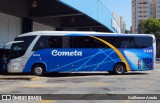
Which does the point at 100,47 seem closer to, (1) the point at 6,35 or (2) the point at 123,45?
(2) the point at 123,45

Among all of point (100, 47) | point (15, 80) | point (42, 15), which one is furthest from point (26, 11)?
point (15, 80)

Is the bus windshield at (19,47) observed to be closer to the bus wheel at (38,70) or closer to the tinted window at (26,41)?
the tinted window at (26,41)

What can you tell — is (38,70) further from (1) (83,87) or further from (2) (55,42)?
(1) (83,87)

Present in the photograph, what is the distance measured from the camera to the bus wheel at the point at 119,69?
2625 cm

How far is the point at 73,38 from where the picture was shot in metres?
25.3

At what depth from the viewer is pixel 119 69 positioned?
1037 inches

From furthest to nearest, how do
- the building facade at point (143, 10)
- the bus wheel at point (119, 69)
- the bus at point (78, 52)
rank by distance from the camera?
the building facade at point (143, 10), the bus wheel at point (119, 69), the bus at point (78, 52)

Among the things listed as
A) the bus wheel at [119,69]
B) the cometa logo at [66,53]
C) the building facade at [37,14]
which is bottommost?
the bus wheel at [119,69]

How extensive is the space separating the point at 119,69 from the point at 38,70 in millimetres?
5345

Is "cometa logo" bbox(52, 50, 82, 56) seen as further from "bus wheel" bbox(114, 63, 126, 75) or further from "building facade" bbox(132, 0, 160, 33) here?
"building facade" bbox(132, 0, 160, 33)

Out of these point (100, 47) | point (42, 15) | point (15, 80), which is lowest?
point (15, 80)

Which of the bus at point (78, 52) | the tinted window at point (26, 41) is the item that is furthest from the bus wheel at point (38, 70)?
the tinted window at point (26, 41)

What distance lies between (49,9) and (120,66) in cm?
882

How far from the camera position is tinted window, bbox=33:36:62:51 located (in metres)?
24.5
